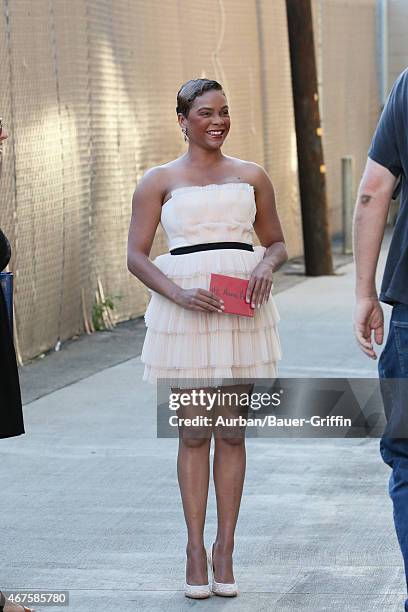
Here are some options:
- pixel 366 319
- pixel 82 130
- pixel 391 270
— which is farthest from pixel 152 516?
pixel 82 130

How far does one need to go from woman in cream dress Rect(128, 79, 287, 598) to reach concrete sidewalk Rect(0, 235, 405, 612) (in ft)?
1.16

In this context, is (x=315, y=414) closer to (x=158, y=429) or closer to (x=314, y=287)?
(x=158, y=429)

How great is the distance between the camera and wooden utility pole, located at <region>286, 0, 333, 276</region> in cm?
1454

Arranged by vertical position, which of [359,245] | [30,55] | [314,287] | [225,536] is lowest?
[314,287]

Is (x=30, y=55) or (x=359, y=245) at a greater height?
(x=30, y=55)

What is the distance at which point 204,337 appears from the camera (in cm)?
458

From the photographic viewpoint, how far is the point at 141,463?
6.69 m

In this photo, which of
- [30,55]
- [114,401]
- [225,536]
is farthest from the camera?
[30,55]

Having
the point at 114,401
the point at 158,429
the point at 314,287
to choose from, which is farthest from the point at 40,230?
the point at 314,287

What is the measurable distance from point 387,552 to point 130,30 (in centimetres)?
760

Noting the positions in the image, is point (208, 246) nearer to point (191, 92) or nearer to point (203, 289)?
point (203, 289)

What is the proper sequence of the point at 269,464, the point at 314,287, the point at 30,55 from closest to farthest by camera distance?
the point at 269,464
the point at 30,55
the point at 314,287

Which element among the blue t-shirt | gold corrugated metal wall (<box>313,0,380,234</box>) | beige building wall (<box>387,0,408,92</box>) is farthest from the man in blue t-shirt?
beige building wall (<box>387,0,408,92</box>)

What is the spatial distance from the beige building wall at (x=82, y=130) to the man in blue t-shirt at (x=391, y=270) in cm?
566
